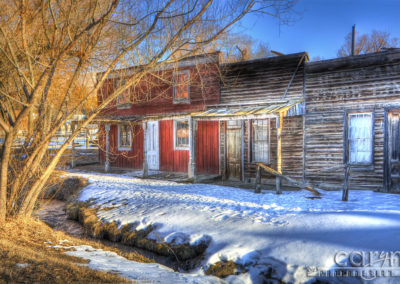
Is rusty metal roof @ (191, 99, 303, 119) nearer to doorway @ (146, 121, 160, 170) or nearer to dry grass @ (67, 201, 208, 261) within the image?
doorway @ (146, 121, 160, 170)

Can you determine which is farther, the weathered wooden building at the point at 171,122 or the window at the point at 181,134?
the window at the point at 181,134

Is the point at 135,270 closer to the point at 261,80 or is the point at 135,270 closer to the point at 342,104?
the point at 342,104

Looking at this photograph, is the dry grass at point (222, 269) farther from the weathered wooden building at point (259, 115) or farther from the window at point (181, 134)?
the window at point (181, 134)

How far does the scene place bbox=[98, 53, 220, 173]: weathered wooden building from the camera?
13.6m

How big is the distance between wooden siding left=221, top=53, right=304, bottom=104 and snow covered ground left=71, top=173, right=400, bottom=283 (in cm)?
453

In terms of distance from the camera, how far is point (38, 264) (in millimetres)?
3998

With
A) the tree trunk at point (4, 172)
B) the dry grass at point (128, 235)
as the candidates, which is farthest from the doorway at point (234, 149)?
the tree trunk at point (4, 172)

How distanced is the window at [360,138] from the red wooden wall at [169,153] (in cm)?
747

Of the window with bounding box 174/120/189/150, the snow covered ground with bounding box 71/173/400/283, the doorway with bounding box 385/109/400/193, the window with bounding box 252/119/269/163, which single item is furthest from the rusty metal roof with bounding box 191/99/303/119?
the doorway with bounding box 385/109/400/193

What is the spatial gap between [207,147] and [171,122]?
268cm

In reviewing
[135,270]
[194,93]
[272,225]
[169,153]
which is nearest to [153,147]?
[169,153]

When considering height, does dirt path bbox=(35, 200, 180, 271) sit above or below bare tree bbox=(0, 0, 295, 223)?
below

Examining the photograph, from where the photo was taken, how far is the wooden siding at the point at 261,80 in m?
11.7

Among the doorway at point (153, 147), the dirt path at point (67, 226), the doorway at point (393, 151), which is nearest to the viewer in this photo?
the dirt path at point (67, 226)
